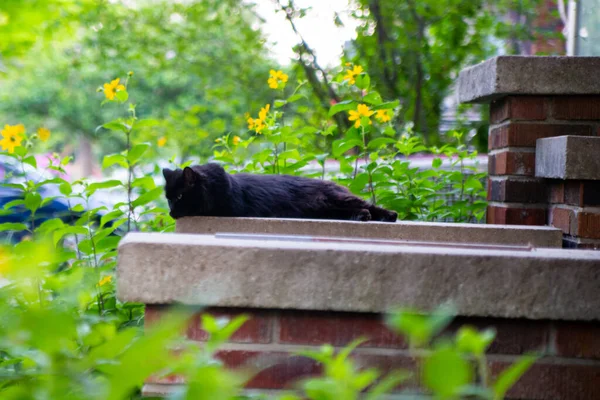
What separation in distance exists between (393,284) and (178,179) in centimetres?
209

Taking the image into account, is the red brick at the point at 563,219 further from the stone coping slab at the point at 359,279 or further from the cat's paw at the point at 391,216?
the stone coping slab at the point at 359,279

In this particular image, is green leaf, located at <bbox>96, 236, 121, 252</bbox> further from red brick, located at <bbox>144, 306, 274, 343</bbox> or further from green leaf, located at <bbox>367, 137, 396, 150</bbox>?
green leaf, located at <bbox>367, 137, 396, 150</bbox>

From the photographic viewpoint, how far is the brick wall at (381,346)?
1.65 m

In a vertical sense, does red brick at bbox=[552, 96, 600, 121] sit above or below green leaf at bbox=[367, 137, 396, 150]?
above

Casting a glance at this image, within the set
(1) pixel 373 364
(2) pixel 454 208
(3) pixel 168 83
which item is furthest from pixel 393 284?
(3) pixel 168 83

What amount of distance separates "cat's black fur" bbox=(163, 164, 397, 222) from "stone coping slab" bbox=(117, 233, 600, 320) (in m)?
1.52

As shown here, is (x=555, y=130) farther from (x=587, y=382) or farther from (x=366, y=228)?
(x=587, y=382)

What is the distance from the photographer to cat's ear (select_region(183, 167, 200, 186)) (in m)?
3.44

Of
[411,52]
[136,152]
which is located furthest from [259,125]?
[411,52]

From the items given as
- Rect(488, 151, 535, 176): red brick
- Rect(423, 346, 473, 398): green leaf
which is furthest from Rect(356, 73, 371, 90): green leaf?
Rect(423, 346, 473, 398): green leaf

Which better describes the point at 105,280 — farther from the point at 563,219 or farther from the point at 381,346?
the point at 563,219

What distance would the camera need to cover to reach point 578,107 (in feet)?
9.11

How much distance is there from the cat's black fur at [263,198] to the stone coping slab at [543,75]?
0.77 meters

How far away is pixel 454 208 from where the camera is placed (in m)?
3.53
